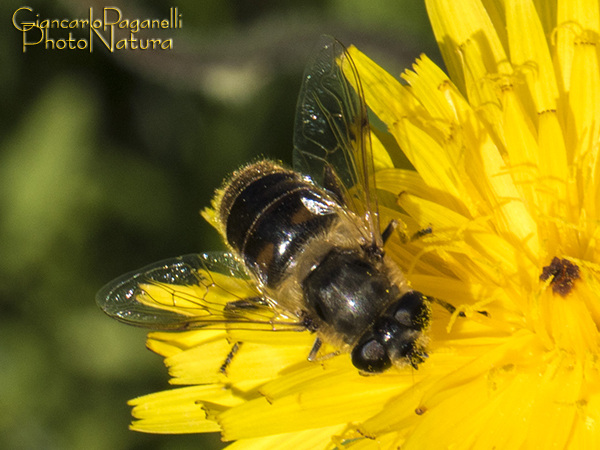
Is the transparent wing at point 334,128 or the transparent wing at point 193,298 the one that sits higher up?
the transparent wing at point 334,128

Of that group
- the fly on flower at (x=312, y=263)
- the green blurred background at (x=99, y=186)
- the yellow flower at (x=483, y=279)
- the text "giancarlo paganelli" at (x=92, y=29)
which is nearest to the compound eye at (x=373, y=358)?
the fly on flower at (x=312, y=263)

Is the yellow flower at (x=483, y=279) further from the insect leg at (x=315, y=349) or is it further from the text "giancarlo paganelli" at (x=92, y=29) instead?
the text "giancarlo paganelli" at (x=92, y=29)

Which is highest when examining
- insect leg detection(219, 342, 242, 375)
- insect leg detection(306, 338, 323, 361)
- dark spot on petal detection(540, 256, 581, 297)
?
dark spot on petal detection(540, 256, 581, 297)

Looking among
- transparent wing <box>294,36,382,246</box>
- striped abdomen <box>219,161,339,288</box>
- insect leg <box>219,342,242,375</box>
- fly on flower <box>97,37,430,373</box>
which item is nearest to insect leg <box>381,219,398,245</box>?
fly on flower <box>97,37,430,373</box>

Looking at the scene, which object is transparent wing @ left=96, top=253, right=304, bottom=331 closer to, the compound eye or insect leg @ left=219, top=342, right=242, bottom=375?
insect leg @ left=219, top=342, right=242, bottom=375

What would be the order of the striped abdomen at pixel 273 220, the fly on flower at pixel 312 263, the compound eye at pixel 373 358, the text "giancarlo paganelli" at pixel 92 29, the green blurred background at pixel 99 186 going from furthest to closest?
the green blurred background at pixel 99 186 → the text "giancarlo paganelli" at pixel 92 29 → the striped abdomen at pixel 273 220 → the fly on flower at pixel 312 263 → the compound eye at pixel 373 358

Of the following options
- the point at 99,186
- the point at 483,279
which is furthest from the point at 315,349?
the point at 99,186

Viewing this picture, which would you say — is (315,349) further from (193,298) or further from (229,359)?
(193,298)

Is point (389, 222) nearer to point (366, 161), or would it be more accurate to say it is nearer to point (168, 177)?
point (366, 161)

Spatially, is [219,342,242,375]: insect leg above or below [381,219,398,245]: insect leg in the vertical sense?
below
